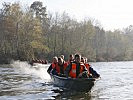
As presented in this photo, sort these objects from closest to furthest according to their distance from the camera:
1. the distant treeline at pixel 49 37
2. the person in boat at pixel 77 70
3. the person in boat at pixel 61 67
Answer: the person in boat at pixel 77 70 < the person in boat at pixel 61 67 < the distant treeline at pixel 49 37

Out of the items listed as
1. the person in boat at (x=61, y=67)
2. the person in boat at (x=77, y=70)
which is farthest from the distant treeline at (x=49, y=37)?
the person in boat at (x=77, y=70)

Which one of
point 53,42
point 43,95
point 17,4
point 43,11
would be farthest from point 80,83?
point 43,11

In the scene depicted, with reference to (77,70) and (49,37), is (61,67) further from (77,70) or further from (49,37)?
(49,37)

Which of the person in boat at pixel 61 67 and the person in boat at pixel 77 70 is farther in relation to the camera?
the person in boat at pixel 61 67

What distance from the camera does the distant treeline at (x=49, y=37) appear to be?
59.2 meters

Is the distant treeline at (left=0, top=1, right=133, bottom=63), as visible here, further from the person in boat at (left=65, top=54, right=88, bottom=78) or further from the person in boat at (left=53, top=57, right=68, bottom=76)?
the person in boat at (left=65, top=54, right=88, bottom=78)

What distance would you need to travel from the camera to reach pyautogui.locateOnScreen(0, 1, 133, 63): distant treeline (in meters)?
59.2

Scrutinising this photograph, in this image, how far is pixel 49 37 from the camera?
2849 inches

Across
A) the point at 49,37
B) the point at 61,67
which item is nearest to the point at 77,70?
the point at 61,67

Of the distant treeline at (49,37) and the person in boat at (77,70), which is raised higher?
the distant treeline at (49,37)

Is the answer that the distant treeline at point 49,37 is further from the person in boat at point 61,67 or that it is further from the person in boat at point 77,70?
the person in boat at point 77,70

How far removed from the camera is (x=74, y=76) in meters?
16.3

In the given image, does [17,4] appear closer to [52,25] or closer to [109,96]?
[52,25]

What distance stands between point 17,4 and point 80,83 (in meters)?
45.8
